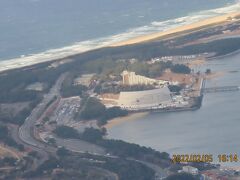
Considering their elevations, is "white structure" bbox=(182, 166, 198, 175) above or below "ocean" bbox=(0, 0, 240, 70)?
below

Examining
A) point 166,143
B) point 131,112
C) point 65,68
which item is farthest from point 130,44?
point 166,143

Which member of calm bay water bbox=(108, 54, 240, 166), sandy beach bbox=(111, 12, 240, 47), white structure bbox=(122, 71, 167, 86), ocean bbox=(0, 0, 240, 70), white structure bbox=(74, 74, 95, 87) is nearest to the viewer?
calm bay water bbox=(108, 54, 240, 166)

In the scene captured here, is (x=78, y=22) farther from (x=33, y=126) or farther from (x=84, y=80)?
(x=33, y=126)

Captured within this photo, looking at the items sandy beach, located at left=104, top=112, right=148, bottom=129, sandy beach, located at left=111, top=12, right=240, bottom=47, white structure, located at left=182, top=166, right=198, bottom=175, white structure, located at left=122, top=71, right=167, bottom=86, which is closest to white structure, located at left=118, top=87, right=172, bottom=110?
sandy beach, located at left=104, top=112, right=148, bottom=129

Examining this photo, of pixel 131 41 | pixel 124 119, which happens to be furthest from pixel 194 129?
pixel 131 41

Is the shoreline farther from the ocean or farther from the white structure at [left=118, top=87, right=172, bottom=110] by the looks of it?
the white structure at [left=118, top=87, right=172, bottom=110]
